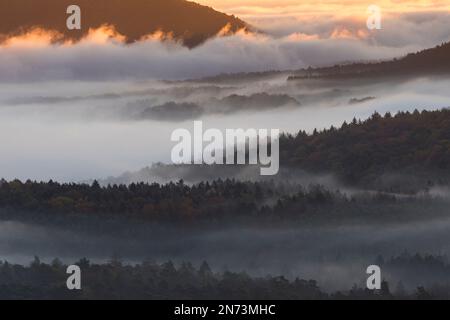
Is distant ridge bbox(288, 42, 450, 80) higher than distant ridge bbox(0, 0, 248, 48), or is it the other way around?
distant ridge bbox(0, 0, 248, 48)

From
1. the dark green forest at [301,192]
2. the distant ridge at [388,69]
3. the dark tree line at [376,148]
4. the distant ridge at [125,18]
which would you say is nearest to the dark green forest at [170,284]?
the dark green forest at [301,192]

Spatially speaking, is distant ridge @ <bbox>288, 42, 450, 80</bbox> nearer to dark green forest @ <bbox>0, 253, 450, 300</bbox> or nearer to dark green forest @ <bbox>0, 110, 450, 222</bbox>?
dark green forest @ <bbox>0, 110, 450, 222</bbox>

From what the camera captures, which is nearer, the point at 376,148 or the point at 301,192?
the point at 301,192

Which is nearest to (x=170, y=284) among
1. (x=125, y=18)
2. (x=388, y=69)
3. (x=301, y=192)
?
(x=301, y=192)

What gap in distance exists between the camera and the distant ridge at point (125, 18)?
4431 cm

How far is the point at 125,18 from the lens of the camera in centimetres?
4631

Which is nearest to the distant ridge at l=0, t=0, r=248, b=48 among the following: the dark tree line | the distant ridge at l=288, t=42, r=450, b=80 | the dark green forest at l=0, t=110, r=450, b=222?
the distant ridge at l=288, t=42, r=450, b=80

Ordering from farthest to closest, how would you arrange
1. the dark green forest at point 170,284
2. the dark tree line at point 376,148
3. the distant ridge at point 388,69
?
the distant ridge at point 388,69 → the dark tree line at point 376,148 → the dark green forest at point 170,284

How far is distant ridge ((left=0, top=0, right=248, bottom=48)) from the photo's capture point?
1745 inches

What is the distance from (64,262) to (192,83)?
29.9 ft

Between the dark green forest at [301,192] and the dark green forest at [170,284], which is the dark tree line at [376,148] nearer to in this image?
the dark green forest at [301,192]

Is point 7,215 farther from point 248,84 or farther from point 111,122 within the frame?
point 248,84

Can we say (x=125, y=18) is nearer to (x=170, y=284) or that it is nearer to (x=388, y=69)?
(x=388, y=69)

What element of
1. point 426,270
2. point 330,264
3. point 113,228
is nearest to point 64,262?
point 113,228
